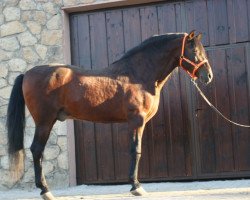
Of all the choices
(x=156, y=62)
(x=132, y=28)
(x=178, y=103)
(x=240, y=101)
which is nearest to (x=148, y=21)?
(x=132, y=28)

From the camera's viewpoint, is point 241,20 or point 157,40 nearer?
point 157,40

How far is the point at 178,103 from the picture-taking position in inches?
267

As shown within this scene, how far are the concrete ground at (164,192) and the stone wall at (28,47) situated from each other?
62cm

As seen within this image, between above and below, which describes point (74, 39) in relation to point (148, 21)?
below

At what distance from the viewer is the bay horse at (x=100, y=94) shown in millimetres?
5113

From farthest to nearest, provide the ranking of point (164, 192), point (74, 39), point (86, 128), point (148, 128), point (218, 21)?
point (74, 39), point (86, 128), point (148, 128), point (218, 21), point (164, 192)

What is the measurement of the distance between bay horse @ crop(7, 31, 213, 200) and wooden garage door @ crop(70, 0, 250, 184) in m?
1.31

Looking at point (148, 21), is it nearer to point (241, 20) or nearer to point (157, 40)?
point (241, 20)

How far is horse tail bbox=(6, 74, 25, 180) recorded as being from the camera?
516 centimetres

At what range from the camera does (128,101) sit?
5.18m

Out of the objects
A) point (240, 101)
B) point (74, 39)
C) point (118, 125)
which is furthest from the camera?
point (74, 39)

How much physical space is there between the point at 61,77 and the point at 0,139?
2289 millimetres

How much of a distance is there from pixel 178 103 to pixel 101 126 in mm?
1229

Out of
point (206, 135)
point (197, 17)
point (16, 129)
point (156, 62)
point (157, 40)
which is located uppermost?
point (197, 17)
